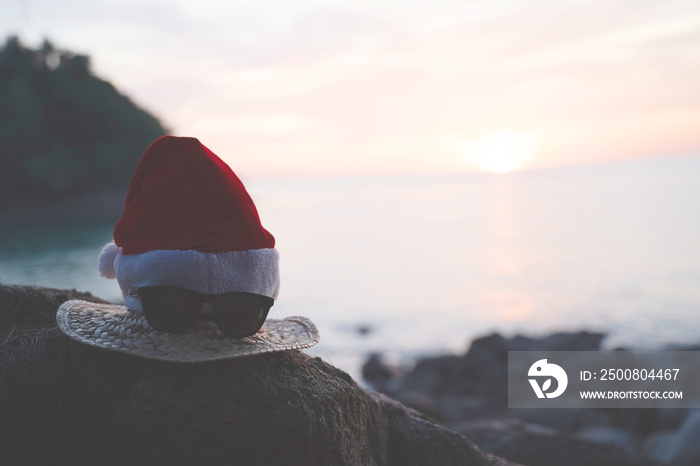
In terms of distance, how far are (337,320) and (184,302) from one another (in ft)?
62.2

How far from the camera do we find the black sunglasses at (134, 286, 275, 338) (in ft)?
6.16

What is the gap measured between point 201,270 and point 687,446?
7490mm

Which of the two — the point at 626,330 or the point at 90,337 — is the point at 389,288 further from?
the point at 90,337

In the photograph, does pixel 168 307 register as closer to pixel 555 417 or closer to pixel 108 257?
pixel 108 257

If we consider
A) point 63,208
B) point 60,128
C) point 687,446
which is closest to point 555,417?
point 687,446

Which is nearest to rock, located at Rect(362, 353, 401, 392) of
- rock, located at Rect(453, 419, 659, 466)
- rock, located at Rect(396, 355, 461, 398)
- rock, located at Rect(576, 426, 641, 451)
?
rock, located at Rect(396, 355, 461, 398)

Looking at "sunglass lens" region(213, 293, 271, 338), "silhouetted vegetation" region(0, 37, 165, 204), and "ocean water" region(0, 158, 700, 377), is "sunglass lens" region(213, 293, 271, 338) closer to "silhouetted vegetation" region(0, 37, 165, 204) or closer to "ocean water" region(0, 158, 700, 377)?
"ocean water" region(0, 158, 700, 377)

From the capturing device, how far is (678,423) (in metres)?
9.26

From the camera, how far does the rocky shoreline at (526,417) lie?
3869 millimetres

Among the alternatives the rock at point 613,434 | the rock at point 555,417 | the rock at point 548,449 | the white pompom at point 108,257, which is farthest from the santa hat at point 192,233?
the rock at point 555,417

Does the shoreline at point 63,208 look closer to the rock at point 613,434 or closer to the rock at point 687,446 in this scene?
the rock at point 613,434

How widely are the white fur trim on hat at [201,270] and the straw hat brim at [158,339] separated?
13cm

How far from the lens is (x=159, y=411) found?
Result: 179 centimetres

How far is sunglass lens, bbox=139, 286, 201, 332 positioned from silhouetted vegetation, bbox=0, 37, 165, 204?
48869 millimetres
